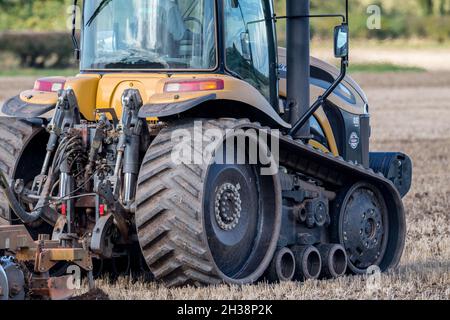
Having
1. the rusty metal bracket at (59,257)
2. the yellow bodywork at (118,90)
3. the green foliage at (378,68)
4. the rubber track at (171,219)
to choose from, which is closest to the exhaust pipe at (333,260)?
the yellow bodywork at (118,90)

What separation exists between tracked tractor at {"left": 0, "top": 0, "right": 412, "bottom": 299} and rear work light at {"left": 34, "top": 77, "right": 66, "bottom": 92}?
0.05 feet


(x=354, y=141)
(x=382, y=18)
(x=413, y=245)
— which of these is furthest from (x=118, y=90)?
(x=382, y=18)

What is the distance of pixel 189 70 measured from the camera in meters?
7.95

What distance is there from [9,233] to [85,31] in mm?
2155

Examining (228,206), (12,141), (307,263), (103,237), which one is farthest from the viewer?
(307,263)

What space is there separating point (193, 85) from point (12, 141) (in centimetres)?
166

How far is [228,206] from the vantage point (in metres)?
7.77

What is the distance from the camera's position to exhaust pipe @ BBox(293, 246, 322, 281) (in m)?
8.39

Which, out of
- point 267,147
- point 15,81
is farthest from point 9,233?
point 15,81

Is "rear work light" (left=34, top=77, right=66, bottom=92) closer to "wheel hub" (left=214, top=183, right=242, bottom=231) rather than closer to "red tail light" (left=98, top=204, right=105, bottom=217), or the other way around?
"red tail light" (left=98, top=204, right=105, bottom=217)

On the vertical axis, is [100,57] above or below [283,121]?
above

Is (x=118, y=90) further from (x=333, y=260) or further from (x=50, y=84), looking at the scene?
(x=333, y=260)

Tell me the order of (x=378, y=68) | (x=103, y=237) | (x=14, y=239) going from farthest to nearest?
(x=378, y=68)
(x=103, y=237)
(x=14, y=239)
